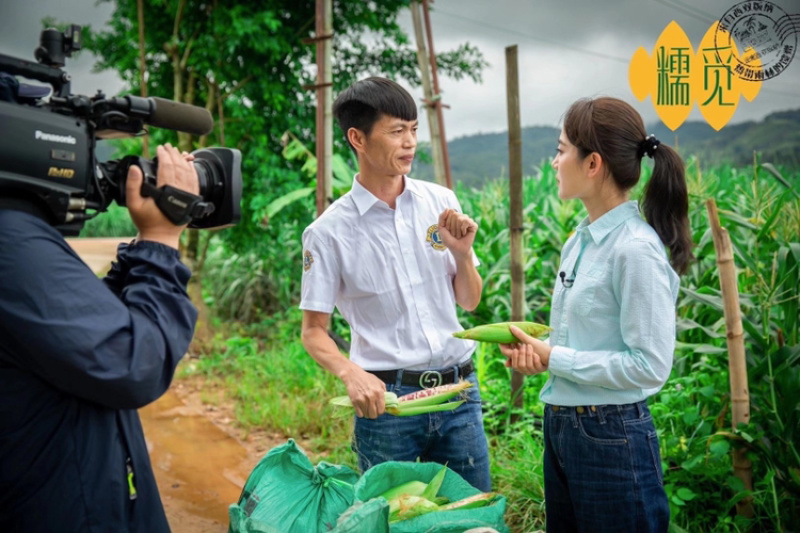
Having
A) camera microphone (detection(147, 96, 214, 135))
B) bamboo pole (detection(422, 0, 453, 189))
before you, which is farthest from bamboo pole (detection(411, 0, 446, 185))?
camera microphone (detection(147, 96, 214, 135))

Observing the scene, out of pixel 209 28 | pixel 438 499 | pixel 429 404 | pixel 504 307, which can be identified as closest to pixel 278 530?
pixel 438 499

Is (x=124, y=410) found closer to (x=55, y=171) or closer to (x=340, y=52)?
(x=55, y=171)

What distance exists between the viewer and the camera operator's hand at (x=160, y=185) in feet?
4.36

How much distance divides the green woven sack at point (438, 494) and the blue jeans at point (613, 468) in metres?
0.26

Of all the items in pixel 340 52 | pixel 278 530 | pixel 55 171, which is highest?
pixel 340 52

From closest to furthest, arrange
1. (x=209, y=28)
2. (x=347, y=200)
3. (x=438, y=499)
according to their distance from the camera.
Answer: (x=438, y=499) < (x=347, y=200) < (x=209, y=28)

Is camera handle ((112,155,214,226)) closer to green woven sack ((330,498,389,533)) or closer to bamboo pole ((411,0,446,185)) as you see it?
green woven sack ((330,498,389,533))

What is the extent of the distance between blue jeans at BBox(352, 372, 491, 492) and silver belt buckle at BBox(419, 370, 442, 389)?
2 centimetres

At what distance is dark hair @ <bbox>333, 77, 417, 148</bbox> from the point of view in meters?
2.15

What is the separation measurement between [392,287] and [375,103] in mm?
575

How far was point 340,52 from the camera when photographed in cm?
623

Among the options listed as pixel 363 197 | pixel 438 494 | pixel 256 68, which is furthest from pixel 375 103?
pixel 256 68

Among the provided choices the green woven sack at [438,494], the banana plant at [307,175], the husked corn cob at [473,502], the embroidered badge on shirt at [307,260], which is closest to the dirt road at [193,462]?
the banana plant at [307,175]

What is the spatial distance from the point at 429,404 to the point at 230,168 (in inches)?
36.7
